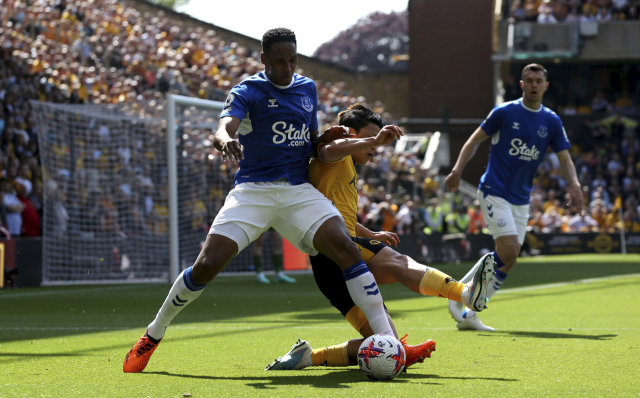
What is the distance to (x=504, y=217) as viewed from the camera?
693 centimetres

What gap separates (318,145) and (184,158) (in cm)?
1087

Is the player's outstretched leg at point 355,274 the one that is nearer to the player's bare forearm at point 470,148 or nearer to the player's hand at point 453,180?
the player's hand at point 453,180

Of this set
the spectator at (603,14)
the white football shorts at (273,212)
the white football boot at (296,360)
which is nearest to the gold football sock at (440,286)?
the white football shorts at (273,212)

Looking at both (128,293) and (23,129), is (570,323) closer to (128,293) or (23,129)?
(128,293)

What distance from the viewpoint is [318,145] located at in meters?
4.70

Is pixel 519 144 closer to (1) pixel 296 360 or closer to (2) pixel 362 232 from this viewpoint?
(2) pixel 362 232

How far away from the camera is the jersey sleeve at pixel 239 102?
4.43m

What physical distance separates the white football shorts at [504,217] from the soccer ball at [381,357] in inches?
117

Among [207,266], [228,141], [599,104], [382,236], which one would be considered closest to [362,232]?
[382,236]

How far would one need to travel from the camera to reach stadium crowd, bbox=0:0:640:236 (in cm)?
1429

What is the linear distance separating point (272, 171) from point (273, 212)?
24 centimetres

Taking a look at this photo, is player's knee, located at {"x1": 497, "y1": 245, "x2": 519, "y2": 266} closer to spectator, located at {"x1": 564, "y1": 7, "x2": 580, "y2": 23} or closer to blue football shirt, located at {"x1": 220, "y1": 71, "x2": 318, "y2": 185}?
blue football shirt, located at {"x1": 220, "y1": 71, "x2": 318, "y2": 185}

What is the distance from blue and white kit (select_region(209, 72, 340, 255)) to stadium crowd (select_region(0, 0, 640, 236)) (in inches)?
398

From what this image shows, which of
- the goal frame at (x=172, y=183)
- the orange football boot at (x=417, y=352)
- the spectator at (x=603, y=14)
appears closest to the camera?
the orange football boot at (x=417, y=352)
